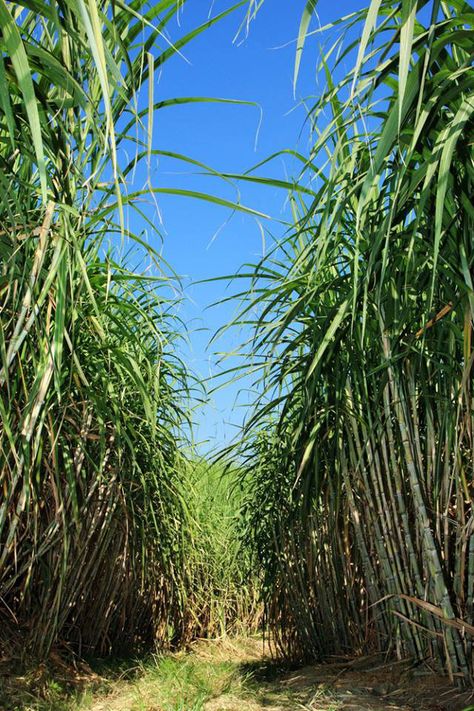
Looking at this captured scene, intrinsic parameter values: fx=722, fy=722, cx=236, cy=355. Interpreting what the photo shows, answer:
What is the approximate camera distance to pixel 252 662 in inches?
148

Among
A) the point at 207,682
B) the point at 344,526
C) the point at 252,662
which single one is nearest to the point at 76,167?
the point at 344,526

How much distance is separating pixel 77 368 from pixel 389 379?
0.94 metres

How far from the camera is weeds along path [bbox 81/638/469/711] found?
6.96 ft

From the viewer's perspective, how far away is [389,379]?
2.23 m

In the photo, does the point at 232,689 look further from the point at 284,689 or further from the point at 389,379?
the point at 389,379

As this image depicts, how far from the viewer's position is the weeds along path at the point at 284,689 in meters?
2.12

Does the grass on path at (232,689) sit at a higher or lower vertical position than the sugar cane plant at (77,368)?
lower

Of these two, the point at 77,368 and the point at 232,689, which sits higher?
the point at 77,368

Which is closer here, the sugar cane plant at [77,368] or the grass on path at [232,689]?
the sugar cane plant at [77,368]

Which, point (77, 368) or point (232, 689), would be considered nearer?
point (77, 368)

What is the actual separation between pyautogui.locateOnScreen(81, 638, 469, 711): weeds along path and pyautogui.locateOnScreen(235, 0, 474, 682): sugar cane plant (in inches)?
3.9

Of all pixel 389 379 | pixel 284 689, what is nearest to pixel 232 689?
pixel 284 689

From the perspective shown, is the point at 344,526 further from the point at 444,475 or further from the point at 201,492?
the point at 201,492

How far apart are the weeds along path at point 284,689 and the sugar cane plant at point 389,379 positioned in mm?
98
